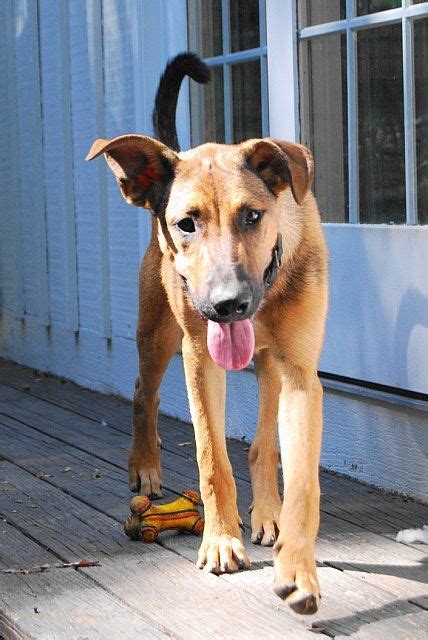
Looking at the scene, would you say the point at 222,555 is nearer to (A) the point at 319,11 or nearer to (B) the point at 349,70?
(B) the point at 349,70

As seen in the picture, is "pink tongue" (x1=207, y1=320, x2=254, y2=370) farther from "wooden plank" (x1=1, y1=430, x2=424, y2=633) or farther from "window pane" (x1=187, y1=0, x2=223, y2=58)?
"window pane" (x1=187, y1=0, x2=223, y2=58)

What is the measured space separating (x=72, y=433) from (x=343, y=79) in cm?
233

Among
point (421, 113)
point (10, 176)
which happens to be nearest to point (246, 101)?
point (421, 113)

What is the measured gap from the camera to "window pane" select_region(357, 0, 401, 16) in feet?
14.0

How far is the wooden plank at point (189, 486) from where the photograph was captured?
3.45 metres

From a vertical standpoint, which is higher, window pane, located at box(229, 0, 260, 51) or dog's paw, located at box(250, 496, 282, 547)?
window pane, located at box(229, 0, 260, 51)

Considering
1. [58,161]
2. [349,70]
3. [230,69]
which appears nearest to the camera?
[349,70]

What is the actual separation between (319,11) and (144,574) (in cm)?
260

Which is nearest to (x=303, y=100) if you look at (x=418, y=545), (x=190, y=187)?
(x=190, y=187)

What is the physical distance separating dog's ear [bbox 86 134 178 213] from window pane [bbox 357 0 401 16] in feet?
4.63

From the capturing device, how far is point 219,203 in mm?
3123

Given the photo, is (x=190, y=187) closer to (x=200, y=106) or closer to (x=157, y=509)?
(x=157, y=509)

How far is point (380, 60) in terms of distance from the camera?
4.39m

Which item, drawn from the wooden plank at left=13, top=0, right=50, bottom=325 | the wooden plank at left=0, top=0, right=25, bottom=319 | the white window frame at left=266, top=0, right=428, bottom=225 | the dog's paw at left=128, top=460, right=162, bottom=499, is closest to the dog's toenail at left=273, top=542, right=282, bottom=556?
the dog's paw at left=128, top=460, right=162, bottom=499
